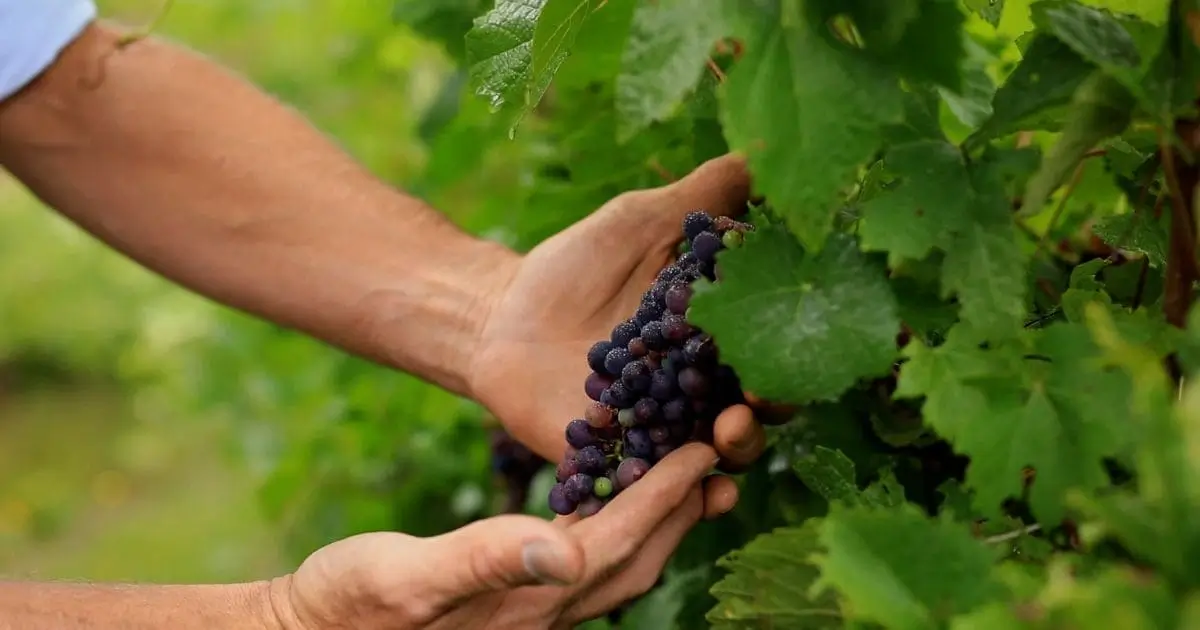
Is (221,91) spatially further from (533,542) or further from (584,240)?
(533,542)

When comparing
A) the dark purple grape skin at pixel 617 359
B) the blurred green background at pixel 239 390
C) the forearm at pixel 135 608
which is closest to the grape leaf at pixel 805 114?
the dark purple grape skin at pixel 617 359

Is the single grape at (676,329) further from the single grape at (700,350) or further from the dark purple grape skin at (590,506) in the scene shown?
the dark purple grape skin at (590,506)

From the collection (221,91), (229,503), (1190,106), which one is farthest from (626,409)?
(229,503)

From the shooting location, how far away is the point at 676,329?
703 millimetres

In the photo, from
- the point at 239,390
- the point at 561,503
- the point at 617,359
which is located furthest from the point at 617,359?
the point at 239,390

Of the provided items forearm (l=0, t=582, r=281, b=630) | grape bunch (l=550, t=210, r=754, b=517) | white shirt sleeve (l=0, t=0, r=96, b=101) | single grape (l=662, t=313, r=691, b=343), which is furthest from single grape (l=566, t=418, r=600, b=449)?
white shirt sleeve (l=0, t=0, r=96, b=101)

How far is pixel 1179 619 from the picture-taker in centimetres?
40

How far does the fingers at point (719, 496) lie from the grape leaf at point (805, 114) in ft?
0.86

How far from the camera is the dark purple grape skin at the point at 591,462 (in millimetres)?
755

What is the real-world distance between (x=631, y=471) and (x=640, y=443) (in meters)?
0.02

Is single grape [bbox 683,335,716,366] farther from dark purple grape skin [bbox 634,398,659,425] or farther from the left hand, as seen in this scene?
the left hand

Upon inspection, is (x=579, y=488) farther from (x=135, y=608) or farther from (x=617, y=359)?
(x=135, y=608)

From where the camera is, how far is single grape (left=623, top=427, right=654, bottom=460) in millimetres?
738

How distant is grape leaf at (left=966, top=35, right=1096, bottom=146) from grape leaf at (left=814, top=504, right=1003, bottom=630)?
206mm
